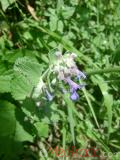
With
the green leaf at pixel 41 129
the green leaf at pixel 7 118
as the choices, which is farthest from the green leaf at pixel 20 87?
the green leaf at pixel 41 129

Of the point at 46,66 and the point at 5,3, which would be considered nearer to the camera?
the point at 46,66

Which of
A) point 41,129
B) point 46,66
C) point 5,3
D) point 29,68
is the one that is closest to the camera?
point 29,68

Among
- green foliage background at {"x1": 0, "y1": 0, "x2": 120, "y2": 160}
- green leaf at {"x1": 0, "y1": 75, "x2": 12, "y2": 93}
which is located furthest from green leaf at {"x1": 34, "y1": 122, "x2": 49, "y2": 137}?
green leaf at {"x1": 0, "y1": 75, "x2": 12, "y2": 93}

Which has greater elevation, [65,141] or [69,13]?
[69,13]

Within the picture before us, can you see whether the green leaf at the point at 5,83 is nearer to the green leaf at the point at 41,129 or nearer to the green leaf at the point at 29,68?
the green leaf at the point at 29,68

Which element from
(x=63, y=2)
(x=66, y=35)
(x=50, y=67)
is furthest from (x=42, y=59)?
(x=50, y=67)

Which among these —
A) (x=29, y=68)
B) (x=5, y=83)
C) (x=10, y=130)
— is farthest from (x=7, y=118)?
(x=29, y=68)

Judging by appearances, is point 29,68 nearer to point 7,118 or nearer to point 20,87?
A: point 20,87

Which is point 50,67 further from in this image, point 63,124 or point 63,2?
point 63,2
